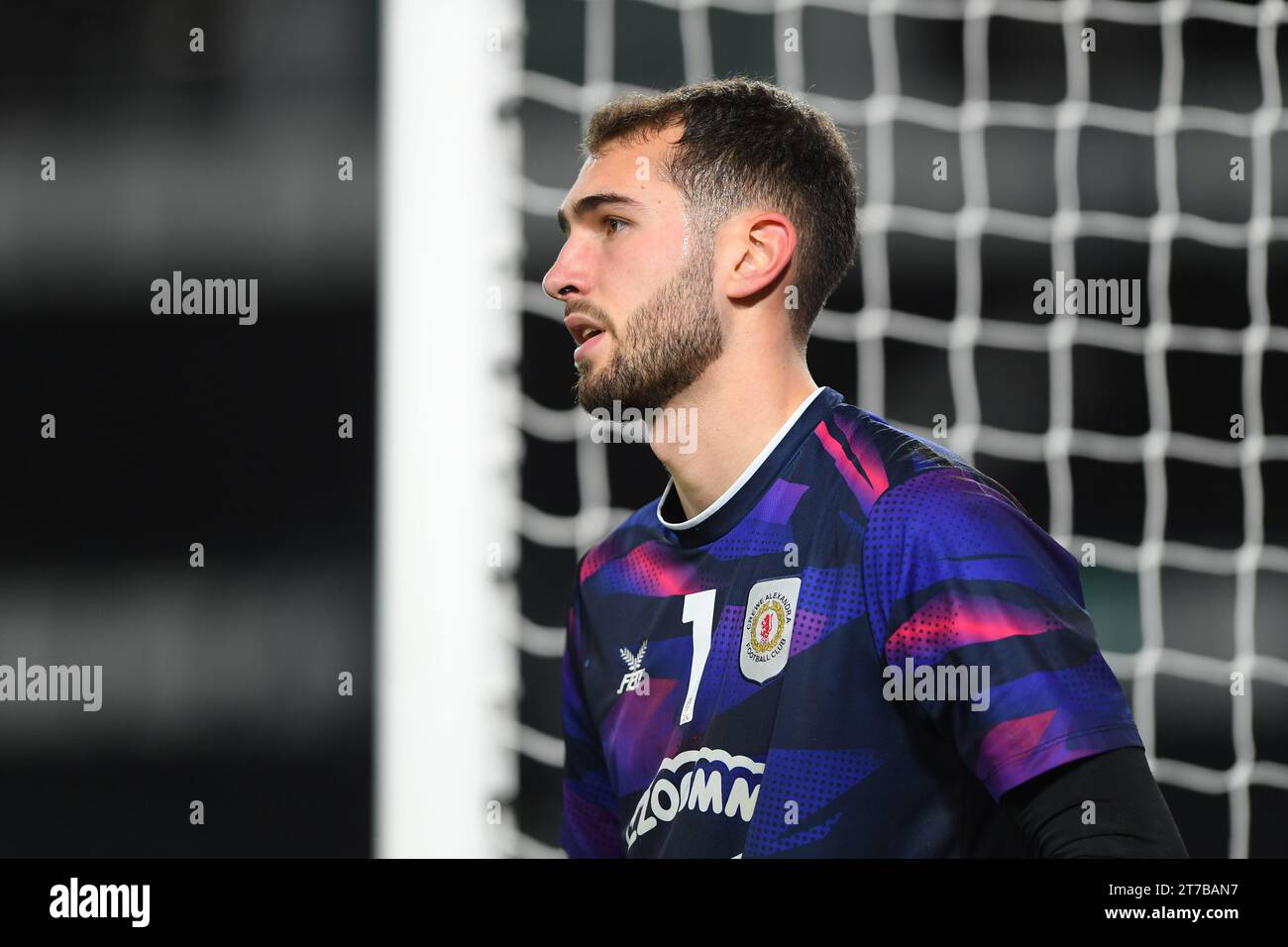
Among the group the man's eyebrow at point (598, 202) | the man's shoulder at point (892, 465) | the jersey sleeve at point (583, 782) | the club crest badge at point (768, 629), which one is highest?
the man's eyebrow at point (598, 202)

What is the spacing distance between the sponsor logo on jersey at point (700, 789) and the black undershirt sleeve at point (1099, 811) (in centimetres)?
27

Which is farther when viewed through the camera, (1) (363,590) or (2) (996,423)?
(2) (996,423)

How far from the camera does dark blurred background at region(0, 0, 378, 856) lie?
3285mm

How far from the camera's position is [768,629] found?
142 centimetres

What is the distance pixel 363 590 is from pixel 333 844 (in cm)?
66

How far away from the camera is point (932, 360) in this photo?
3.64m

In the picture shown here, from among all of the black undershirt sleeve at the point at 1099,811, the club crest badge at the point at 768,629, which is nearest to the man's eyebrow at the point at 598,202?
the club crest badge at the point at 768,629

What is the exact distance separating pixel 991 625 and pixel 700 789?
1.21 feet

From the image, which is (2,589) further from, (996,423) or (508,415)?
(996,423)

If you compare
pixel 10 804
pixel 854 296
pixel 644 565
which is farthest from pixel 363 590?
pixel 644 565

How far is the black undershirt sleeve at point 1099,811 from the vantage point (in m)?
1.12

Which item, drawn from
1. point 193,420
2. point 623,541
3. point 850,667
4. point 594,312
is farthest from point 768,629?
point 193,420

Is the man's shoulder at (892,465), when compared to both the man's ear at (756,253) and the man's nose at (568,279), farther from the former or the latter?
the man's nose at (568,279)
